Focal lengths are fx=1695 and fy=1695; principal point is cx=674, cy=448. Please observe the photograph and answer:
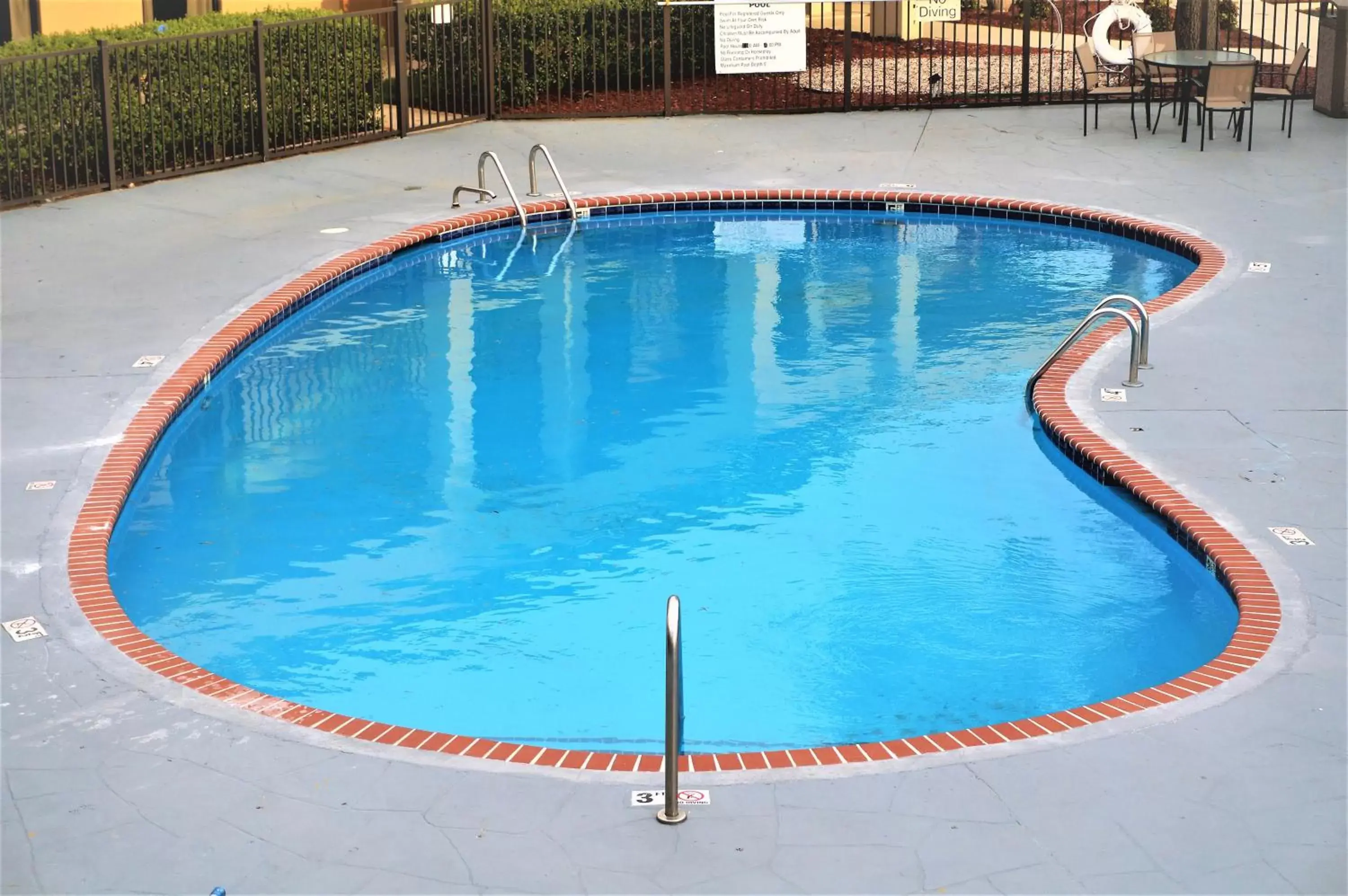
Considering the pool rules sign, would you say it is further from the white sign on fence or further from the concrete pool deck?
the concrete pool deck

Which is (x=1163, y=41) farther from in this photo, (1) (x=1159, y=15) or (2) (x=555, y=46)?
(2) (x=555, y=46)

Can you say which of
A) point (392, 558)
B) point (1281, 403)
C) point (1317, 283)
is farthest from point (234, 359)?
point (1317, 283)

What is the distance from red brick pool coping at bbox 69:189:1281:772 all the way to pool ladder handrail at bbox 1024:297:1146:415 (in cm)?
11

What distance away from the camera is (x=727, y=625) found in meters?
9.11

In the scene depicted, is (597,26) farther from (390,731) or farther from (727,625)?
(390,731)

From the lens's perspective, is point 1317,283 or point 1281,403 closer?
point 1281,403

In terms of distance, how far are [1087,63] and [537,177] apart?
6439 mm

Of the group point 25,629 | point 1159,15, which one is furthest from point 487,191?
point 1159,15

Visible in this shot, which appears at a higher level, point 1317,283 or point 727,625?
point 1317,283

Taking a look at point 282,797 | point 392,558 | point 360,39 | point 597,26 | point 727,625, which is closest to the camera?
point 282,797

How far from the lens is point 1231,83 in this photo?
17938mm

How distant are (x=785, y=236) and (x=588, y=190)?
227 cm

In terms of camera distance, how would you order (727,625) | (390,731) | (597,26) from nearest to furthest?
(390,731) → (727,625) → (597,26)

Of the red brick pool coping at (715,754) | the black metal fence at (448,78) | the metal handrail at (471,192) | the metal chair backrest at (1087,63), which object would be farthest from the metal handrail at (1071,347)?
the black metal fence at (448,78)
